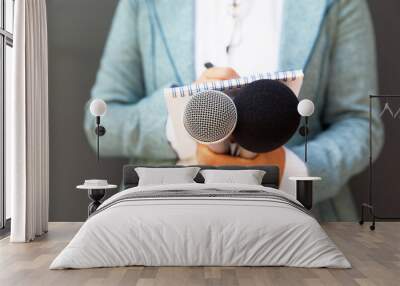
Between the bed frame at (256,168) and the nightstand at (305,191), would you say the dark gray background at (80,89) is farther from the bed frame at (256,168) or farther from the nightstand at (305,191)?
the nightstand at (305,191)

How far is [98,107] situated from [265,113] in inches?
75.0

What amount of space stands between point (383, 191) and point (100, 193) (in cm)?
352

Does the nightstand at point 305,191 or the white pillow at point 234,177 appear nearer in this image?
the white pillow at point 234,177

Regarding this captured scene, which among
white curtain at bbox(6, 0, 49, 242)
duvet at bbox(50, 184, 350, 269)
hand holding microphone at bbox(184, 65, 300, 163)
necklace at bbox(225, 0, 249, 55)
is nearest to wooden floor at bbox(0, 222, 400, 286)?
duvet at bbox(50, 184, 350, 269)

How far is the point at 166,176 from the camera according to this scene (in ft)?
21.3

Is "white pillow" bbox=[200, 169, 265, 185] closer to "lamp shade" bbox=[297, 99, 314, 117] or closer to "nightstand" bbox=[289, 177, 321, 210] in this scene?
"nightstand" bbox=[289, 177, 321, 210]

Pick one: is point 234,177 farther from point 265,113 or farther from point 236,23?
point 236,23

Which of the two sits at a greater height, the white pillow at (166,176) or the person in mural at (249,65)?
the person in mural at (249,65)

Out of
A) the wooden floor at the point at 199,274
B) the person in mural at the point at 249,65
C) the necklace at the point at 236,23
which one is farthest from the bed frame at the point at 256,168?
the wooden floor at the point at 199,274

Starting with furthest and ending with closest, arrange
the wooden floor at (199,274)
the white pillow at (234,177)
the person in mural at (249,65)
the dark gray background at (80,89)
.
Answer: the dark gray background at (80,89) < the person in mural at (249,65) < the white pillow at (234,177) < the wooden floor at (199,274)

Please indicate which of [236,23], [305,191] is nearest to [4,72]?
[236,23]

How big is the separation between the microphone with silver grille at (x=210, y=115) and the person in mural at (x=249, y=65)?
1.50 metres

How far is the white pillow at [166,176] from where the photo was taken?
21.1 ft

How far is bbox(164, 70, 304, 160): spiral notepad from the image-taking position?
7.12 metres
